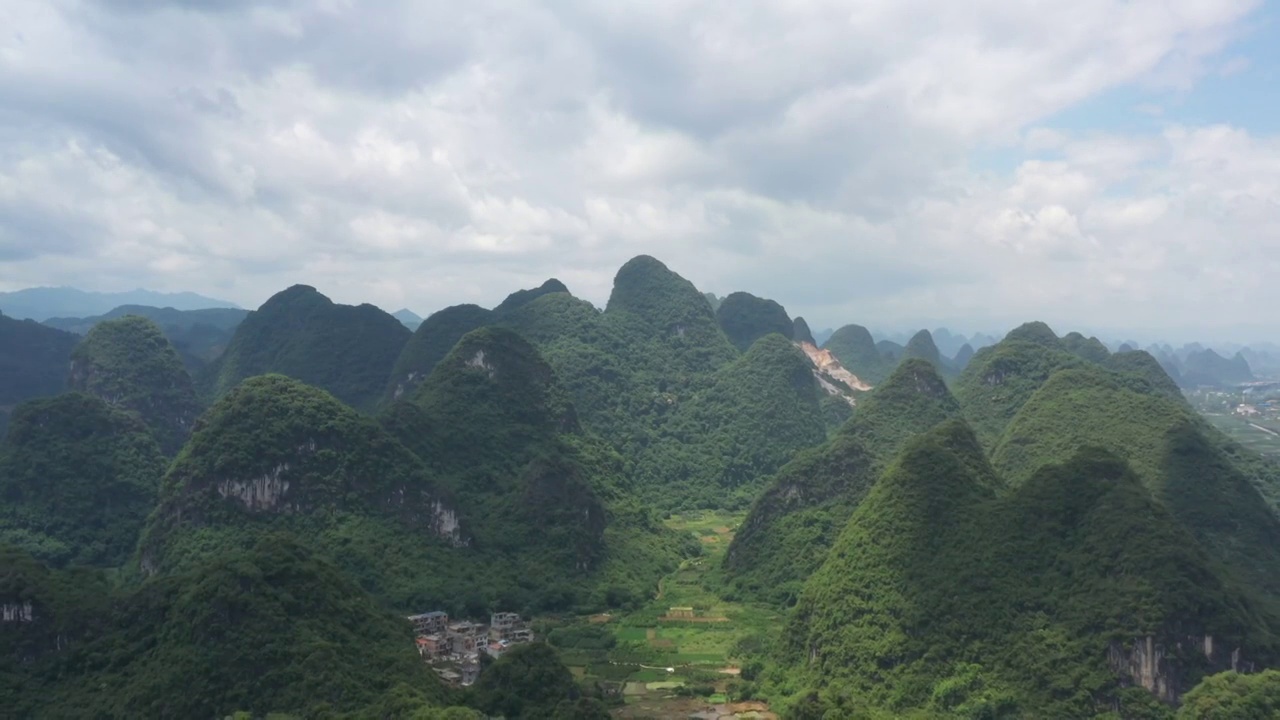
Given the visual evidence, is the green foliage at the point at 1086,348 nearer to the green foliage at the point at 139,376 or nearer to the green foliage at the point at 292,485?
the green foliage at the point at 292,485

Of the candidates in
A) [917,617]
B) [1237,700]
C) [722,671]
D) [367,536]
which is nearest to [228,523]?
[367,536]

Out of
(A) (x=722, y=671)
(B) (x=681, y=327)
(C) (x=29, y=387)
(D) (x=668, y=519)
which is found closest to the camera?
(A) (x=722, y=671)

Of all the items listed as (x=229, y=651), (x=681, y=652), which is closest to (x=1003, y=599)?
(x=681, y=652)

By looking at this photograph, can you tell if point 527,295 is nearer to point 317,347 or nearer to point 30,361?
point 317,347

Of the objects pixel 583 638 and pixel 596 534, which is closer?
pixel 583 638

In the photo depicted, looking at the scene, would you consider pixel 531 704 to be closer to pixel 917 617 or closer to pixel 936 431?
pixel 917 617

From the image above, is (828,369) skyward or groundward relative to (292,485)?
skyward

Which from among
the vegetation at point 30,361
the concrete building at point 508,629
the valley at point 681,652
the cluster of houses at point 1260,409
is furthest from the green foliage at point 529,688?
the cluster of houses at point 1260,409
